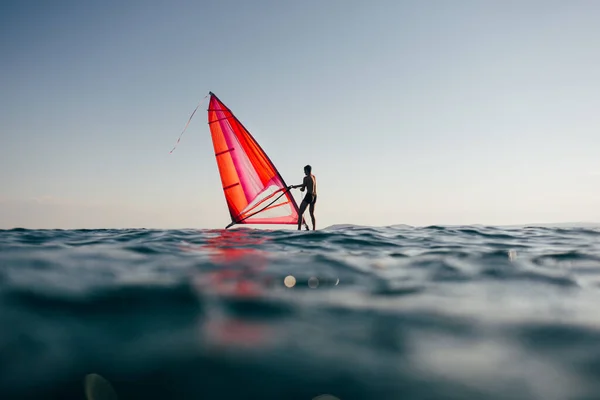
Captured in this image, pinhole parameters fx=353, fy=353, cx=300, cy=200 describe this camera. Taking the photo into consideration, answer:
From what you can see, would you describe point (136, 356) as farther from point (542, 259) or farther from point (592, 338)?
point (542, 259)

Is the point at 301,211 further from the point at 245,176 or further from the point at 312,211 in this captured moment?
the point at 245,176

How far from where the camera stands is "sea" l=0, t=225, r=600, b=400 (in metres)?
1.85

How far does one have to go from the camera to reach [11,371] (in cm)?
188

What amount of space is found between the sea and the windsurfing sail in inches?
468

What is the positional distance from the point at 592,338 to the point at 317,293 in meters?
2.23

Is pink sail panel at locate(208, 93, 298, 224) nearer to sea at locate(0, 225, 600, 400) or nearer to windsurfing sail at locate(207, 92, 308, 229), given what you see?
windsurfing sail at locate(207, 92, 308, 229)

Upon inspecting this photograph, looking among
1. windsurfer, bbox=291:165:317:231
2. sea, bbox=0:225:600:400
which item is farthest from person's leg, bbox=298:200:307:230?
sea, bbox=0:225:600:400

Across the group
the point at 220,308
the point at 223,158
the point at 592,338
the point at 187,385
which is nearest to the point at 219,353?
the point at 187,385

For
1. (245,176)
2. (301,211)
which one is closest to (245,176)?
(245,176)

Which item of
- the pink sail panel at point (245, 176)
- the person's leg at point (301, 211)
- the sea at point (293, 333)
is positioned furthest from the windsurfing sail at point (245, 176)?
the sea at point (293, 333)

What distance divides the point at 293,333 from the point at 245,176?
1484 cm

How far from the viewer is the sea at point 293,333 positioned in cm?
185

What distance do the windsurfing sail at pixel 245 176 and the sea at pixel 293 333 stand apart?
11.9 m

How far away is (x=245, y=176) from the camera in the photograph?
17.0 meters
